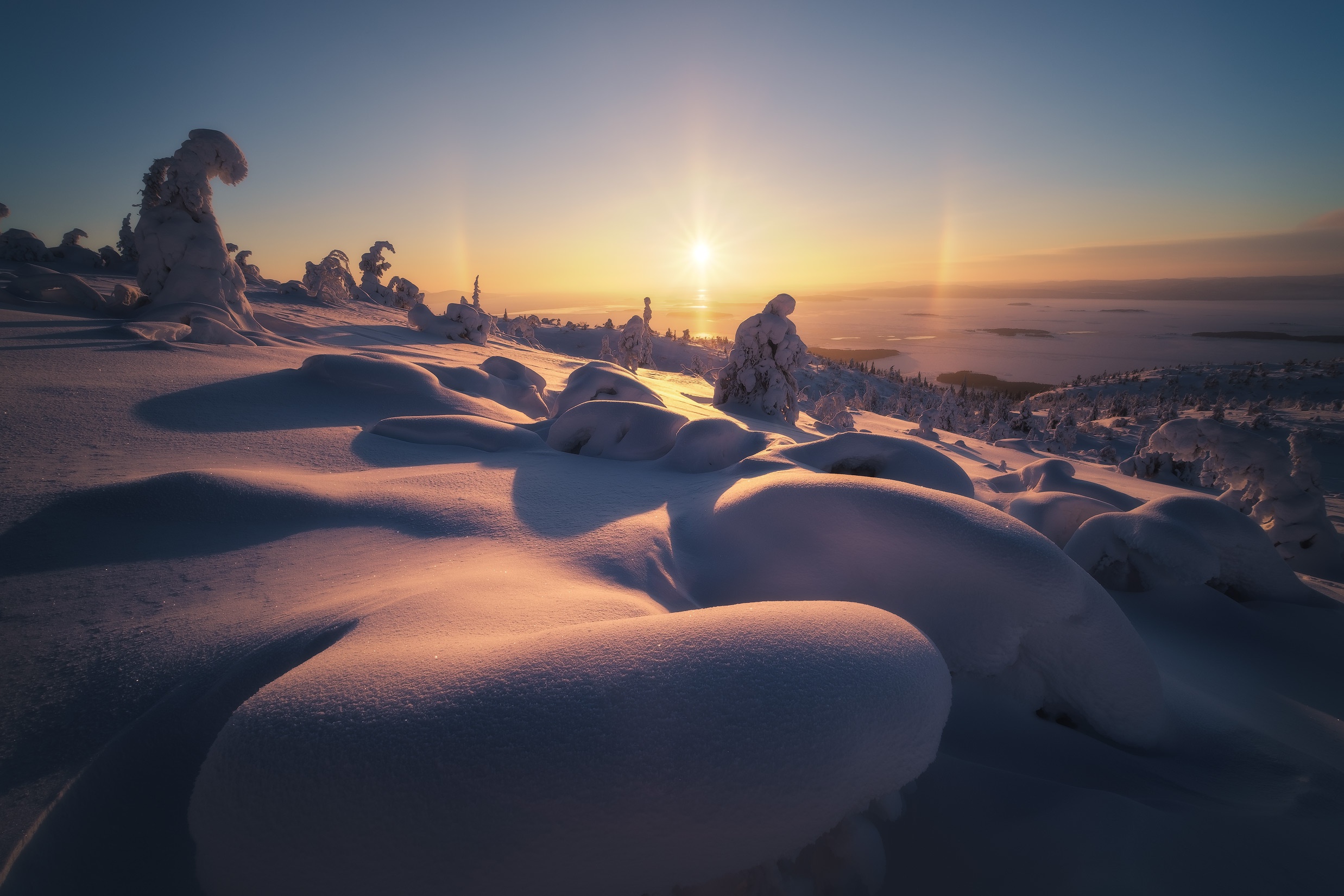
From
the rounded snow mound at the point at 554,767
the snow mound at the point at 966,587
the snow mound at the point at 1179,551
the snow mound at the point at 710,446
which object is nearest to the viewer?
the rounded snow mound at the point at 554,767

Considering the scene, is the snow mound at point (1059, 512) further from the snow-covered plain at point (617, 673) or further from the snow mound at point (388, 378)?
the snow mound at point (388, 378)

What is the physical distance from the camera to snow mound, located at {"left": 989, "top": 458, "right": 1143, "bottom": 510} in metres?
5.66

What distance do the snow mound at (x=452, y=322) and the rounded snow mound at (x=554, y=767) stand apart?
1790 cm

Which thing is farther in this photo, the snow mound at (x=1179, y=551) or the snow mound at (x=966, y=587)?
the snow mound at (x=1179, y=551)

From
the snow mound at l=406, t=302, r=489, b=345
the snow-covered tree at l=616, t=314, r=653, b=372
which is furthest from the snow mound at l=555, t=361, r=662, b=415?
the snow-covered tree at l=616, t=314, r=653, b=372

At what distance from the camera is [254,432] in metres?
4.37

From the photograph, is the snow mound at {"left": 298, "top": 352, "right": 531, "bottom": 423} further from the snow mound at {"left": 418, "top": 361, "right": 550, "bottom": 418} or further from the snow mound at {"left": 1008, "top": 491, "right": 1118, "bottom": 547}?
the snow mound at {"left": 1008, "top": 491, "right": 1118, "bottom": 547}

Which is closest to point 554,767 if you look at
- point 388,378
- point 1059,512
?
point 1059,512

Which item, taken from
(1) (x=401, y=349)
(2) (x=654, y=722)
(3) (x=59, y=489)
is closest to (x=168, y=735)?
(2) (x=654, y=722)

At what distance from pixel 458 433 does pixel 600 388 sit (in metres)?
2.65

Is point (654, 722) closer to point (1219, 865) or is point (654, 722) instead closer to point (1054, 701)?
point (1219, 865)

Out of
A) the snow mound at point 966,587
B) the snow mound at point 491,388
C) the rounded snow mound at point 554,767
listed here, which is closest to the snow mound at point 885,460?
the snow mound at point 966,587

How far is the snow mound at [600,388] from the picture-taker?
7.27m

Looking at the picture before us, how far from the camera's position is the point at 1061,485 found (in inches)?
242
